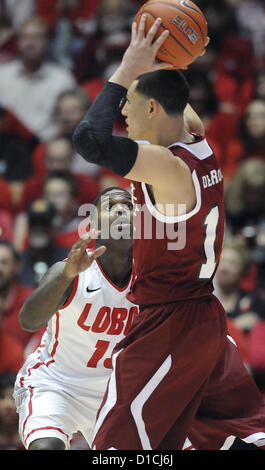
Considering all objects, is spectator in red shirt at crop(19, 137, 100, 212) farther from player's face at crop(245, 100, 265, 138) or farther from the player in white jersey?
the player in white jersey

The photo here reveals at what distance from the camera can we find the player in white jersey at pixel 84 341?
185 inches

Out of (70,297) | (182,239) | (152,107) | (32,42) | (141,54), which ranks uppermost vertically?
(32,42)

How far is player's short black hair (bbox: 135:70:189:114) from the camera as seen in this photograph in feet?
13.0

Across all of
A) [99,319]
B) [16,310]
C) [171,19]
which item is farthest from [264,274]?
[171,19]

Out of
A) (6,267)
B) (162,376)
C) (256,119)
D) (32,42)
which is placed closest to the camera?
(162,376)

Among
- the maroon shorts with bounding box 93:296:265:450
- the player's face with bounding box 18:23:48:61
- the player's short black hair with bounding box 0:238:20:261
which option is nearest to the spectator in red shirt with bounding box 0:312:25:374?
the player's short black hair with bounding box 0:238:20:261

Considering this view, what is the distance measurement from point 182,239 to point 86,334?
1.06 metres

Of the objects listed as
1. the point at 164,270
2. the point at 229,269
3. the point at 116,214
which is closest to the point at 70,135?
the point at 229,269

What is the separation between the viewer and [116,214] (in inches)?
190

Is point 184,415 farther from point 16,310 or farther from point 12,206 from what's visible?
point 12,206

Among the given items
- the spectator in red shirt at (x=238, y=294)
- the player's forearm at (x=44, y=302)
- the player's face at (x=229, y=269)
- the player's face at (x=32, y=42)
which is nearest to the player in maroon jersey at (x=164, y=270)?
the player's forearm at (x=44, y=302)

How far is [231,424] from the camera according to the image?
4168mm

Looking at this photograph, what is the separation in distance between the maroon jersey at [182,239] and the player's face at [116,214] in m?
0.68

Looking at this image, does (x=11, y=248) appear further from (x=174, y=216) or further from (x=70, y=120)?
(x=174, y=216)
